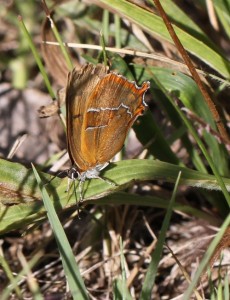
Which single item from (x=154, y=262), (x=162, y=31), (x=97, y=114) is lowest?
(x=154, y=262)

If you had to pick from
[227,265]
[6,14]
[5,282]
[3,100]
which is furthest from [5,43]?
[227,265]

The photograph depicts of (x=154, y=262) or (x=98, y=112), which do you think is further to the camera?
(x=98, y=112)

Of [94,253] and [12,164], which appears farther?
[94,253]

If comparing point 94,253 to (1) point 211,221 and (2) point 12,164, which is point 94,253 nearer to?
(1) point 211,221

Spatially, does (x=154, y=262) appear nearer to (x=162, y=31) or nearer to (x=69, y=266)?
(x=69, y=266)

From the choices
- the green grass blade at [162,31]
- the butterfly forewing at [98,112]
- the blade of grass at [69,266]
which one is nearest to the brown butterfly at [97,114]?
the butterfly forewing at [98,112]

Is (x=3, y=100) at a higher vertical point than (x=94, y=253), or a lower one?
higher

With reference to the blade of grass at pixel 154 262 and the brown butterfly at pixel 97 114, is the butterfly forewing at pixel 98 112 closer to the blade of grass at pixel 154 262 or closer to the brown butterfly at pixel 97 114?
the brown butterfly at pixel 97 114

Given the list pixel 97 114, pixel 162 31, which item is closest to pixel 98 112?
pixel 97 114
